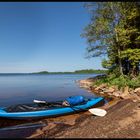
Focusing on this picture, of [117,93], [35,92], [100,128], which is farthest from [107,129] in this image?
[35,92]

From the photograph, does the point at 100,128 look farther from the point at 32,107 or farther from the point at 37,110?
the point at 32,107

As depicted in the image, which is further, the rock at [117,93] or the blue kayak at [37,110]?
the rock at [117,93]

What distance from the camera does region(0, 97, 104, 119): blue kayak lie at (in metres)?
14.0

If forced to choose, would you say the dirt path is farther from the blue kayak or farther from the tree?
the tree

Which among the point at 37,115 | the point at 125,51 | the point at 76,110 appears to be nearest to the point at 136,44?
the point at 125,51

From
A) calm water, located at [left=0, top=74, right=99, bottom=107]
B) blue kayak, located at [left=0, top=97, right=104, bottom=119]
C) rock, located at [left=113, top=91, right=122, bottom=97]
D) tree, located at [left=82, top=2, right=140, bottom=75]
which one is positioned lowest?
calm water, located at [left=0, top=74, right=99, bottom=107]

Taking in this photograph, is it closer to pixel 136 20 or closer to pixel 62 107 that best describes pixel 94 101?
pixel 62 107

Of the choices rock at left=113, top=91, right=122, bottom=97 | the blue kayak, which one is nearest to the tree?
rock at left=113, top=91, right=122, bottom=97

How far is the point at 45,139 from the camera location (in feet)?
32.3

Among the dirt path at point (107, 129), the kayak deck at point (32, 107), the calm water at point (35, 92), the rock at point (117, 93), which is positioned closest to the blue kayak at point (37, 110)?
the kayak deck at point (32, 107)

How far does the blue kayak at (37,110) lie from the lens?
551 inches

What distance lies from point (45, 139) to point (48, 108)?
5351 millimetres

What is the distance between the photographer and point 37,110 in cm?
1468

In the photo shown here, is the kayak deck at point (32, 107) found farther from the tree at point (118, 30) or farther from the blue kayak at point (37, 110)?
the tree at point (118, 30)
